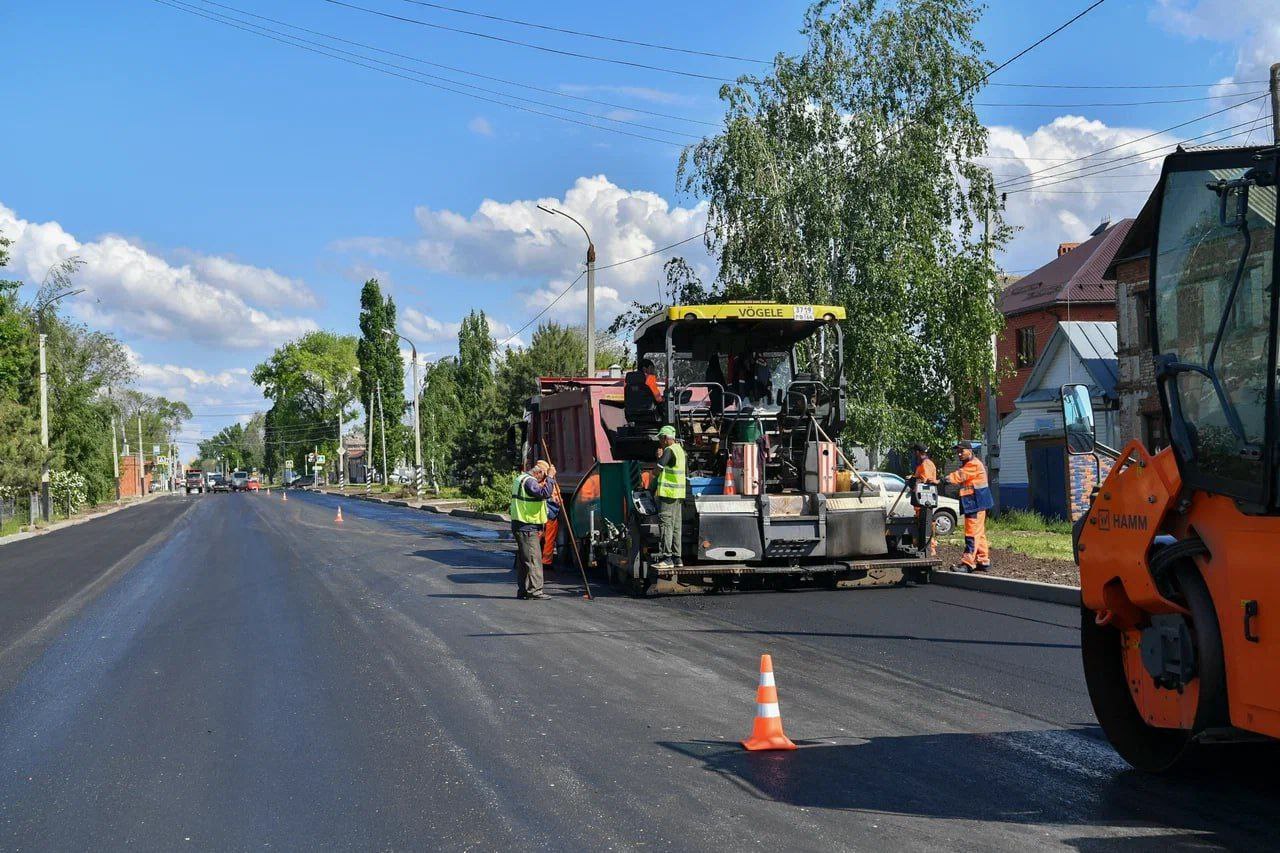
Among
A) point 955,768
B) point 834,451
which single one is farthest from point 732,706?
point 834,451

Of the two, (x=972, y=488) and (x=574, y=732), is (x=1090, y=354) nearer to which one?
(x=972, y=488)

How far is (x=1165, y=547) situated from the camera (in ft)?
17.1

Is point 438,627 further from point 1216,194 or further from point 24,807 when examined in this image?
point 1216,194

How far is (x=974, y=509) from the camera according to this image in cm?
1570

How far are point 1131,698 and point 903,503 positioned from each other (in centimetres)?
896

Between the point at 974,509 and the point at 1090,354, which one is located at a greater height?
the point at 1090,354

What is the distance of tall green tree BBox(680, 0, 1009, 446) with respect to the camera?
22703mm

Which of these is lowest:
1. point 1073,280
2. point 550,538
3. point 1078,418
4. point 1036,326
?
point 550,538

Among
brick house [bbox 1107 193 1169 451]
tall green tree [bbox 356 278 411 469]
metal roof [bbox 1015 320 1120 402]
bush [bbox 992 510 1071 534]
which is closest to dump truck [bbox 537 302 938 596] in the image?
bush [bbox 992 510 1071 534]

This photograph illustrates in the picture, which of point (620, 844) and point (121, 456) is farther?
point (121, 456)

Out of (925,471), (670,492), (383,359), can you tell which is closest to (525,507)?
(670,492)

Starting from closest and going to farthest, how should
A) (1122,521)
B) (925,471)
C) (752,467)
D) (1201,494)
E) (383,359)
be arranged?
(1201,494)
(1122,521)
(752,467)
(925,471)
(383,359)

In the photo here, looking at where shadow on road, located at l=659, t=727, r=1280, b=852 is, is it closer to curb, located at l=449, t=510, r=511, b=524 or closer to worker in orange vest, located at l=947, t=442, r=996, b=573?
worker in orange vest, located at l=947, t=442, r=996, b=573

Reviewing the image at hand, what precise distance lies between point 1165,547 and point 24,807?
5.39m
